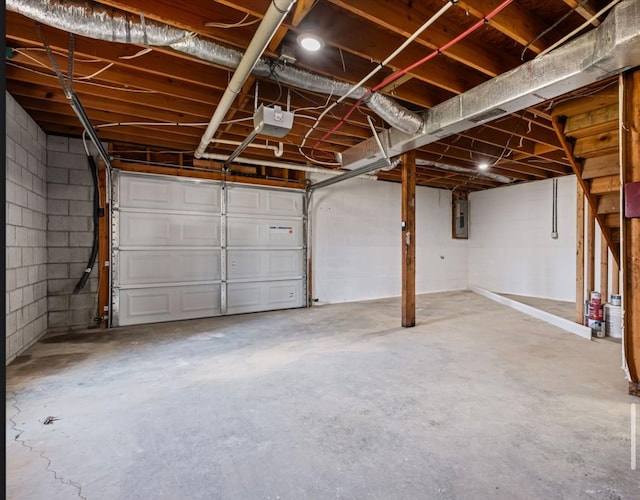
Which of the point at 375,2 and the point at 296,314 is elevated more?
the point at 375,2

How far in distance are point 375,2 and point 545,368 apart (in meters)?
3.19

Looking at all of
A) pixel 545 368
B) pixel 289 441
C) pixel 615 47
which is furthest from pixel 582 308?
pixel 289 441

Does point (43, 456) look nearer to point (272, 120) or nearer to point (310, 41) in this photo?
point (272, 120)

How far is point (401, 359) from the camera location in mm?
3139

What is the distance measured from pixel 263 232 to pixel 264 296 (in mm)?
1087

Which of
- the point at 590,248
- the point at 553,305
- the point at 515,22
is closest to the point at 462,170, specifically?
the point at 590,248

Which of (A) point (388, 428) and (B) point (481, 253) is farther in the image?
(B) point (481, 253)

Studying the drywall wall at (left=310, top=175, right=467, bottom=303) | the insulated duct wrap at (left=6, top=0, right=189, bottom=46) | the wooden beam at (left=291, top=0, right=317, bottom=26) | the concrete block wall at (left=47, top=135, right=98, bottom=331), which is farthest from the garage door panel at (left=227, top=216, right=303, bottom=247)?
the wooden beam at (left=291, top=0, right=317, bottom=26)

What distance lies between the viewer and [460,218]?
26.5ft

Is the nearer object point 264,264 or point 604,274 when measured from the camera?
point 604,274

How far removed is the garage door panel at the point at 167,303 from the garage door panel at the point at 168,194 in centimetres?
121

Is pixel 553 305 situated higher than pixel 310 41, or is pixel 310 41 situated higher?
pixel 310 41

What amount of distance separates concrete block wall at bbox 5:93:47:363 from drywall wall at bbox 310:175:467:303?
3.86m

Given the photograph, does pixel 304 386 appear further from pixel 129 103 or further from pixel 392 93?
pixel 129 103
